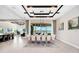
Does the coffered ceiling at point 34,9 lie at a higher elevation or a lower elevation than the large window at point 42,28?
higher

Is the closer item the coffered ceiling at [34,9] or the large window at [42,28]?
the coffered ceiling at [34,9]

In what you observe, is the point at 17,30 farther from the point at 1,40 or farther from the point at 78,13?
the point at 78,13

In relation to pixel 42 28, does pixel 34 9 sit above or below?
above

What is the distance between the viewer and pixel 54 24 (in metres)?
15.1

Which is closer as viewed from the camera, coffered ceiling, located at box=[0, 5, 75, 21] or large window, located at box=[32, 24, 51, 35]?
coffered ceiling, located at box=[0, 5, 75, 21]

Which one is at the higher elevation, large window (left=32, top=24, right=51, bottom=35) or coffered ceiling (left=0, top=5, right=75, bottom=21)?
coffered ceiling (left=0, top=5, right=75, bottom=21)

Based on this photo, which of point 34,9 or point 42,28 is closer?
point 34,9
